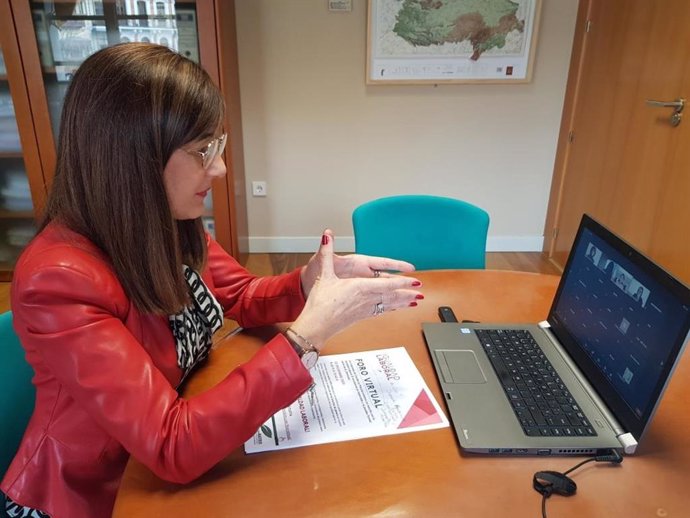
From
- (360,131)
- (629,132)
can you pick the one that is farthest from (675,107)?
(360,131)

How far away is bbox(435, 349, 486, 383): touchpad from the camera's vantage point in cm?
87

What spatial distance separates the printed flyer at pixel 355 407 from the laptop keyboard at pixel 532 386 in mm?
132

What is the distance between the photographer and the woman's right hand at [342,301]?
2.53ft

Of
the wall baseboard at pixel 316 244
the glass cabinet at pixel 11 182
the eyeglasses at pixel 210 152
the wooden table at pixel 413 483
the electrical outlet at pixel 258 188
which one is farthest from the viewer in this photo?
the wall baseboard at pixel 316 244

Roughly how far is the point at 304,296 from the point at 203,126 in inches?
17.5

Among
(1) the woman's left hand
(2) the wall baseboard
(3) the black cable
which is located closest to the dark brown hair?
(1) the woman's left hand

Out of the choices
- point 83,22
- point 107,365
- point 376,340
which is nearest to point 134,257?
point 107,365

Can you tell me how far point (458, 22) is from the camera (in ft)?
9.50

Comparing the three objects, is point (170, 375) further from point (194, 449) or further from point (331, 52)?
point (331, 52)

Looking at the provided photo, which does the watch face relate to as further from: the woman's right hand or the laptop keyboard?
the laptop keyboard

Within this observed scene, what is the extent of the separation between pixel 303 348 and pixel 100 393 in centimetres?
28

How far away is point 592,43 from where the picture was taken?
2.82m

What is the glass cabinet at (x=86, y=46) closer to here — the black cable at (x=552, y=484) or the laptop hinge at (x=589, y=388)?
the laptop hinge at (x=589, y=388)

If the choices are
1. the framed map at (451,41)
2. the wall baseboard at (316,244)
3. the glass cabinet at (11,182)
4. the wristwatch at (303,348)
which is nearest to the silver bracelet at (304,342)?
the wristwatch at (303,348)
